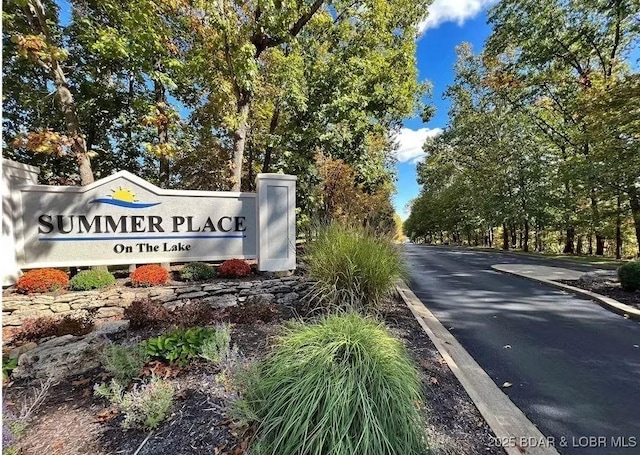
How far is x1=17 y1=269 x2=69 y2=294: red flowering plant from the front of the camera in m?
4.77

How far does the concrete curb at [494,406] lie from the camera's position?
7.55 feet

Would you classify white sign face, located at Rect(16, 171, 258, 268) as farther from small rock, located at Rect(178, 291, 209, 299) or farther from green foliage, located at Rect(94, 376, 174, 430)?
green foliage, located at Rect(94, 376, 174, 430)

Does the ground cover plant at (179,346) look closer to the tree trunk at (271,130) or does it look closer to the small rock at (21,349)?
the small rock at (21,349)

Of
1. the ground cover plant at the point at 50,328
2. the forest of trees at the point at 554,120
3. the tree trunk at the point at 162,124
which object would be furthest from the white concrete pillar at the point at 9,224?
the forest of trees at the point at 554,120

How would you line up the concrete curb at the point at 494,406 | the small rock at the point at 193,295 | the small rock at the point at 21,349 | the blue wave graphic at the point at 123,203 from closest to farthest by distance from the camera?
the concrete curb at the point at 494,406, the small rock at the point at 21,349, the small rock at the point at 193,295, the blue wave graphic at the point at 123,203

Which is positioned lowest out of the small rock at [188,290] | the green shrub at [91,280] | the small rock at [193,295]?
the small rock at [193,295]

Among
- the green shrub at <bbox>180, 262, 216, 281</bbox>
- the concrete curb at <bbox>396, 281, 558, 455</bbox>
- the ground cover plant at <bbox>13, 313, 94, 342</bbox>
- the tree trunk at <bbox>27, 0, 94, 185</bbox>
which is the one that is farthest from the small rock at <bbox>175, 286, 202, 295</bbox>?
the tree trunk at <bbox>27, 0, 94, 185</bbox>

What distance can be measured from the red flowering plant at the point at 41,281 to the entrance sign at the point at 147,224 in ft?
1.08

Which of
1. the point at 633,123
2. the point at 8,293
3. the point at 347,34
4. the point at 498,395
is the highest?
the point at 347,34

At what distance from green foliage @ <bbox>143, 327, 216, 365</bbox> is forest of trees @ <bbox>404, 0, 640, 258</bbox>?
11.9 meters

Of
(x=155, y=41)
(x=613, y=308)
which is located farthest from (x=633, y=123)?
(x=155, y=41)

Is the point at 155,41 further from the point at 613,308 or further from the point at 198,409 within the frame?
the point at 613,308

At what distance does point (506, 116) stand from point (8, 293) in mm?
21842

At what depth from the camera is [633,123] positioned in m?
9.87
